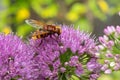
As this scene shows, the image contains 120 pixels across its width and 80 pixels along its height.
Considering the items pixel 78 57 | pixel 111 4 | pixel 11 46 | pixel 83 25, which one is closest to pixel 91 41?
pixel 78 57

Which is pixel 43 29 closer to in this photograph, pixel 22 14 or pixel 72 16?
pixel 22 14

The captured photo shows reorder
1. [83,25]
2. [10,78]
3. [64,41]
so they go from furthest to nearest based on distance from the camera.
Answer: [83,25] → [64,41] → [10,78]

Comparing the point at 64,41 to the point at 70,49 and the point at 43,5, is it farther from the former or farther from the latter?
the point at 43,5

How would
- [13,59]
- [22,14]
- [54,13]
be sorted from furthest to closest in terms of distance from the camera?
[54,13]
[22,14]
[13,59]

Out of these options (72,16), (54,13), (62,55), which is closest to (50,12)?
(54,13)

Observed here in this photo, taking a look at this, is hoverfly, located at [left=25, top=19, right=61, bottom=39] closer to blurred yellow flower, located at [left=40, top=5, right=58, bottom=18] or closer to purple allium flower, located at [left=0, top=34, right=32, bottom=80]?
purple allium flower, located at [left=0, top=34, right=32, bottom=80]

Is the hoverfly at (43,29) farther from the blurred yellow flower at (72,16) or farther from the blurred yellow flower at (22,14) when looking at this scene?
the blurred yellow flower at (72,16)

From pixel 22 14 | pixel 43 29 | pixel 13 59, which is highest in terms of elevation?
pixel 22 14

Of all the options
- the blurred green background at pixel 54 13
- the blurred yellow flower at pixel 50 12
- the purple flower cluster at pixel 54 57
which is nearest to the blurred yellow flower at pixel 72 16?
the blurred green background at pixel 54 13
